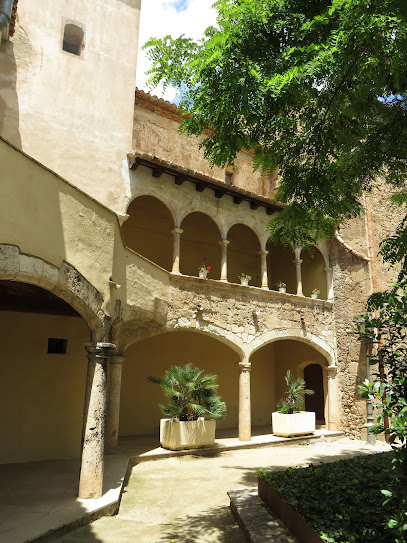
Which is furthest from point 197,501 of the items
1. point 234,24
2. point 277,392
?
point 277,392

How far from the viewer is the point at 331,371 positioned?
13.5m

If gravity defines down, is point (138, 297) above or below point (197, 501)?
above

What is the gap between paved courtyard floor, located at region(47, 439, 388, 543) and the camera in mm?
4980

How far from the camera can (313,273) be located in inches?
581

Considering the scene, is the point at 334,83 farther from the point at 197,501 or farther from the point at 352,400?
the point at 352,400

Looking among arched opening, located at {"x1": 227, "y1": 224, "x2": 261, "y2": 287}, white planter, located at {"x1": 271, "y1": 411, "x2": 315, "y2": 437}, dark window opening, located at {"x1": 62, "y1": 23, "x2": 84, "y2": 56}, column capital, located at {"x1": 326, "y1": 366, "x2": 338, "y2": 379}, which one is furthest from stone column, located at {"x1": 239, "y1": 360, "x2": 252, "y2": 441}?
dark window opening, located at {"x1": 62, "y1": 23, "x2": 84, "y2": 56}

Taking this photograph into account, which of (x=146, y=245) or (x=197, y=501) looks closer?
(x=197, y=501)

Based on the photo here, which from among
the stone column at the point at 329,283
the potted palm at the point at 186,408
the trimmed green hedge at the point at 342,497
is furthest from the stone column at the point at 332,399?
the trimmed green hedge at the point at 342,497

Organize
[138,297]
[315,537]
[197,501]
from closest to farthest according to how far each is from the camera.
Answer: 1. [315,537]
2. [197,501]
3. [138,297]

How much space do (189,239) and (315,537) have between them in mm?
10688

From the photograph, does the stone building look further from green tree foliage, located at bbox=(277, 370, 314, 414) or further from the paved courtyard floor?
green tree foliage, located at bbox=(277, 370, 314, 414)

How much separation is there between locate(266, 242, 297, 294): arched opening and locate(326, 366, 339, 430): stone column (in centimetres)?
298

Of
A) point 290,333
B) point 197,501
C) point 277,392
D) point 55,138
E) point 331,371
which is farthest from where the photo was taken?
point 277,392

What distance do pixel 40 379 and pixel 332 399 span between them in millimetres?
8919
